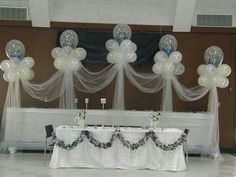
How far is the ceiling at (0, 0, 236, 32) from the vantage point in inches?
422

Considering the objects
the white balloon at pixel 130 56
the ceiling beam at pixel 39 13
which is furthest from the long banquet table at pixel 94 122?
the ceiling beam at pixel 39 13

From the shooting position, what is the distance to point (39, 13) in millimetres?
10453

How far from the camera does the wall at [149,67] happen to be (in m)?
11.1

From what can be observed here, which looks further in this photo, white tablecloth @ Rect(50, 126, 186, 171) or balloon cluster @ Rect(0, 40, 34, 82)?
balloon cluster @ Rect(0, 40, 34, 82)

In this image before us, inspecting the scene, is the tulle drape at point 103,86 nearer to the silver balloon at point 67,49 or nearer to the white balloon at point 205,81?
the white balloon at point 205,81

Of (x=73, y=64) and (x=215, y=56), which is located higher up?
(x=215, y=56)

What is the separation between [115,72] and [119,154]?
7.66 ft

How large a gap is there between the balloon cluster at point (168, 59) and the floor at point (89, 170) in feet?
6.93

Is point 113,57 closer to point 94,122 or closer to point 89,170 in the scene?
point 94,122

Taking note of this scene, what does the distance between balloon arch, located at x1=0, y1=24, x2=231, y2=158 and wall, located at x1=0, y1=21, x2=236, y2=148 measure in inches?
47.2

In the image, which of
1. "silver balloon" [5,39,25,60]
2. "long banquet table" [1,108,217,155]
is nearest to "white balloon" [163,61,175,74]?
"long banquet table" [1,108,217,155]

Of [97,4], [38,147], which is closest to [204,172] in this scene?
[38,147]

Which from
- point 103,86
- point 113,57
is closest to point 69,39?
point 113,57

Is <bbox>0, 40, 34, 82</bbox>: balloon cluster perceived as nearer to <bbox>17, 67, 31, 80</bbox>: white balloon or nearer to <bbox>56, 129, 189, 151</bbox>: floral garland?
<bbox>17, 67, 31, 80</bbox>: white balloon
